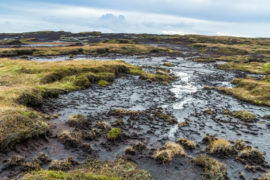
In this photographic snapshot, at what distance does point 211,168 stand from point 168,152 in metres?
3.61

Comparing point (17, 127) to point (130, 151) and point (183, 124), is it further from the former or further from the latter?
point (183, 124)

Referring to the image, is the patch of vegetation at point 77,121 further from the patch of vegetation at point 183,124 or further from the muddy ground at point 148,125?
the patch of vegetation at point 183,124

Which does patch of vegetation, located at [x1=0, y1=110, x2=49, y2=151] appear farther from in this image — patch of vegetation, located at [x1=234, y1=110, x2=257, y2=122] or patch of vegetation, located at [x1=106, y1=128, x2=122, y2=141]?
patch of vegetation, located at [x1=234, y1=110, x2=257, y2=122]

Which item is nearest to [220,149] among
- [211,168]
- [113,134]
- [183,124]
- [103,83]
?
[211,168]

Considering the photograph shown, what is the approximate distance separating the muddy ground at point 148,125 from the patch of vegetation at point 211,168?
52 cm

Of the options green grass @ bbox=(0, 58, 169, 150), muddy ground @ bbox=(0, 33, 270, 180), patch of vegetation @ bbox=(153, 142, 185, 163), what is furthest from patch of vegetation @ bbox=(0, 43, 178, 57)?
patch of vegetation @ bbox=(153, 142, 185, 163)

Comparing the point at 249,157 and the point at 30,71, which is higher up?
the point at 30,71

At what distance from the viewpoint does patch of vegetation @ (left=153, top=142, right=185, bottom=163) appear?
1631 cm

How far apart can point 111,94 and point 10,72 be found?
21373 mm

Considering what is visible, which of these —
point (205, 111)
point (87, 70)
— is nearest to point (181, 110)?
point (205, 111)

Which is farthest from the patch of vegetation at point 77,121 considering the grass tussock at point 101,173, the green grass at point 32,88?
the grass tussock at point 101,173

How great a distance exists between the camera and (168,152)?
55.0 feet

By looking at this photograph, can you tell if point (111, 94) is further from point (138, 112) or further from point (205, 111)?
point (205, 111)

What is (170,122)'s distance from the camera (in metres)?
24.2
